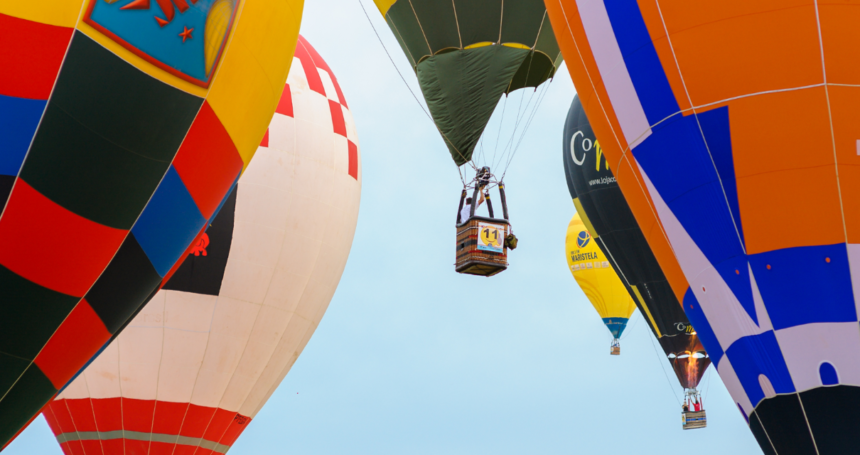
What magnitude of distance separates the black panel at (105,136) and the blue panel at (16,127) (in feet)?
0.13

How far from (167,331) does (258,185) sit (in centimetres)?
166

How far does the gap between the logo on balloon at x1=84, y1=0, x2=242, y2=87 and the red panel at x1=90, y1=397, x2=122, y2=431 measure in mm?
4445

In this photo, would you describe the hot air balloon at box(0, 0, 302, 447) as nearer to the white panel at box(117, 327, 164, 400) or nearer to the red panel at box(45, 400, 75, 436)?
the white panel at box(117, 327, 164, 400)

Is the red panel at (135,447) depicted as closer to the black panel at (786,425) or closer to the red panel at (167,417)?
the red panel at (167,417)

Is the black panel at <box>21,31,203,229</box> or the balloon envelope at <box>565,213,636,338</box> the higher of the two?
the balloon envelope at <box>565,213,636,338</box>

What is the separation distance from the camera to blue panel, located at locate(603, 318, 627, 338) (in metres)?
17.8

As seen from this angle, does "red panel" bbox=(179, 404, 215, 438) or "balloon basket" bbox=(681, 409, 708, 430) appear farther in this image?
"balloon basket" bbox=(681, 409, 708, 430)

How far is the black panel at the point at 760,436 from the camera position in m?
5.38

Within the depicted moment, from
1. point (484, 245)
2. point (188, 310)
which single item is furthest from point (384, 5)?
point (188, 310)

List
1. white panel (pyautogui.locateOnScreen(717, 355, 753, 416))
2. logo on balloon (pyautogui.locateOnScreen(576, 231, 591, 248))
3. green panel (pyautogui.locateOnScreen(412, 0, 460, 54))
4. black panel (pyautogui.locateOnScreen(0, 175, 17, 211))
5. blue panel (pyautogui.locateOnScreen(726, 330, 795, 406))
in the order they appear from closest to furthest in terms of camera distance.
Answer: black panel (pyautogui.locateOnScreen(0, 175, 17, 211))
blue panel (pyautogui.locateOnScreen(726, 330, 795, 406))
white panel (pyautogui.locateOnScreen(717, 355, 753, 416))
green panel (pyautogui.locateOnScreen(412, 0, 460, 54))
logo on balloon (pyautogui.locateOnScreen(576, 231, 591, 248))

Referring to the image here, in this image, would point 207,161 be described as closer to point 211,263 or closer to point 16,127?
point 16,127

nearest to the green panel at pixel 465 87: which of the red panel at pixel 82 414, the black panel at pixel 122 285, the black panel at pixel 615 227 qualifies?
the black panel at pixel 615 227

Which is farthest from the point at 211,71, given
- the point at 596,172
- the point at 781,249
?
the point at 596,172

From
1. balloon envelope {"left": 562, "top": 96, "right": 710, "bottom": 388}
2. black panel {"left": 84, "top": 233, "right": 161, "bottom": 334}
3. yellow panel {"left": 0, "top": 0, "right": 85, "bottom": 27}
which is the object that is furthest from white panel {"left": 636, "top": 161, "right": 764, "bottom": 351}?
balloon envelope {"left": 562, "top": 96, "right": 710, "bottom": 388}
